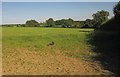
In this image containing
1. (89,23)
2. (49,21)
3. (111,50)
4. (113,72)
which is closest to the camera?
(113,72)

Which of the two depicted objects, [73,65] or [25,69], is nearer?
[25,69]

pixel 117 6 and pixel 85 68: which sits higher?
pixel 117 6

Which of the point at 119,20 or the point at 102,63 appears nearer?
the point at 102,63

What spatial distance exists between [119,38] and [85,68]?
8.17 meters

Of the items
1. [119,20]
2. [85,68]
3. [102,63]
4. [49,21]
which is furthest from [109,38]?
[49,21]

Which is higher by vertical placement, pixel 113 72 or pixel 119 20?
pixel 119 20

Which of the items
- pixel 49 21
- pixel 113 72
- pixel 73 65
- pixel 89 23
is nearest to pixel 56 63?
pixel 73 65

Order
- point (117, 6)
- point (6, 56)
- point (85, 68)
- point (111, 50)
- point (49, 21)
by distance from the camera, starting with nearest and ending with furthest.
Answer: point (85, 68) → point (6, 56) → point (111, 50) → point (117, 6) → point (49, 21)

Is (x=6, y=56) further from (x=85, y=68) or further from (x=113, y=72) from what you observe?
(x=113, y=72)

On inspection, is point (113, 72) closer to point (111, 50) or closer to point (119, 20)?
point (111, 50)

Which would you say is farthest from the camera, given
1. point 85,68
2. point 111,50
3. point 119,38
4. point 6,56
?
point 119,38

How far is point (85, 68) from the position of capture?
12.4m

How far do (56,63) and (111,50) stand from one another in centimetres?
592

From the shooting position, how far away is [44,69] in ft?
41.1
